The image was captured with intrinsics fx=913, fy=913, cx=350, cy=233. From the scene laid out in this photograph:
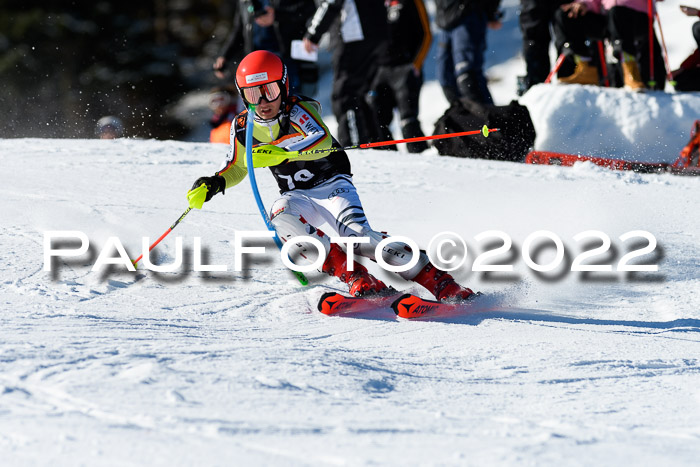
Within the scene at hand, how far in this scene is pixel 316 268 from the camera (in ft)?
16.4

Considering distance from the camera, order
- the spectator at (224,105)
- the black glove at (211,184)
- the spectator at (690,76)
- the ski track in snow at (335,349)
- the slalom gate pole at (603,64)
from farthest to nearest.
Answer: the spectator at (224,105)
the slalom gate pole at (603,64)
the spectator at (690,76)
the black glove at (211,184)
the ski track in snow at (335,349)

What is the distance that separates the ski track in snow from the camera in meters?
2.79

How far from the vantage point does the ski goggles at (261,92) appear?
4.81 m

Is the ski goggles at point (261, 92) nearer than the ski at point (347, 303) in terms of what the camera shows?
No

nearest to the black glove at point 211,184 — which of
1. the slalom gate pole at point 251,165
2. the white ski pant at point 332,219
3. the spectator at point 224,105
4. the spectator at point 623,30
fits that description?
the slalom gate pole at point 251,165

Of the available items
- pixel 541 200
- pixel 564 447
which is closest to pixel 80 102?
pixel 541 200

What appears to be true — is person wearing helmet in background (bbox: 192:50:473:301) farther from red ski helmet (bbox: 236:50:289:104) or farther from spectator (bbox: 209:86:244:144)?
spectator (bbox: 209:86:244:144)

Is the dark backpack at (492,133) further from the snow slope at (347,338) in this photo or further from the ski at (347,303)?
the ski at (347,303)

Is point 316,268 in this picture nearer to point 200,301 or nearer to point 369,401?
point 200,301

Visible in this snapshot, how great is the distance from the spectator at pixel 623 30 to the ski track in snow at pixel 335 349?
6.80 ft

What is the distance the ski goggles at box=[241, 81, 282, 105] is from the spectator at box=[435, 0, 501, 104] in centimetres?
414

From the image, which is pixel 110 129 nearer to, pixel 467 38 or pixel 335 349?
pixel 467 38

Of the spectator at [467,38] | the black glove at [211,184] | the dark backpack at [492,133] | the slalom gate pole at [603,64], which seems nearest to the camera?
the black glove at [211,184]

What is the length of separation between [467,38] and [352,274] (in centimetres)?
433
